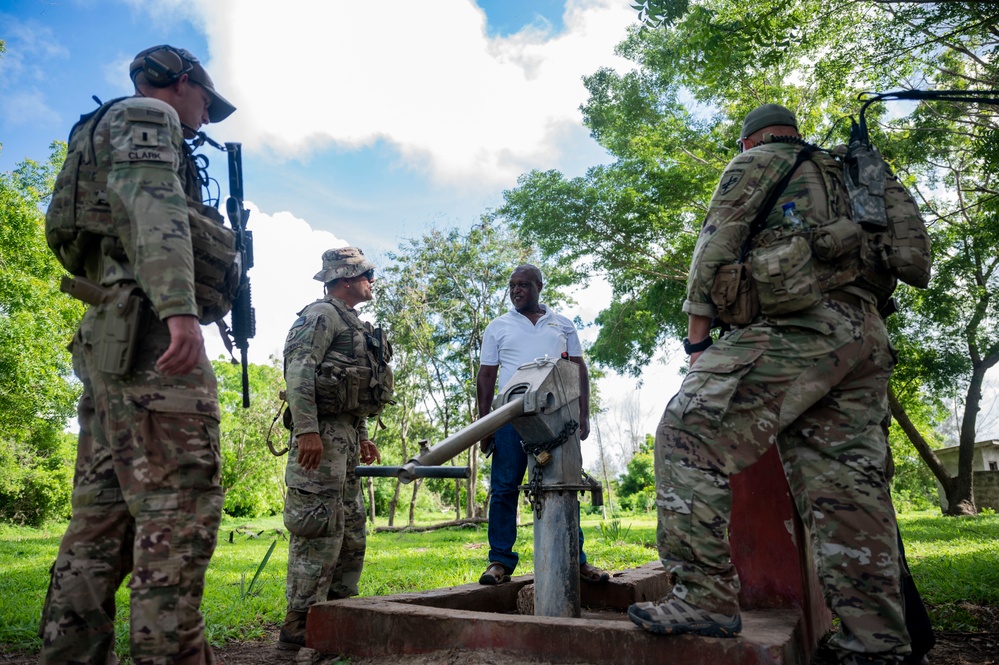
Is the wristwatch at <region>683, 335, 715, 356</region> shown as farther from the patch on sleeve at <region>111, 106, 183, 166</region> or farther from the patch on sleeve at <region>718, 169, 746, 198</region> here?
the patch on sleeve at <region>111, 106, 183, 166</region>

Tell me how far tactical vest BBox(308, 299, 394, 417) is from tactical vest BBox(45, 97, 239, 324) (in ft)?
4.19

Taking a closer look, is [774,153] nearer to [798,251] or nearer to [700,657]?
[798,251]

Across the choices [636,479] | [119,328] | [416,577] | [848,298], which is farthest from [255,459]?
[848,298]

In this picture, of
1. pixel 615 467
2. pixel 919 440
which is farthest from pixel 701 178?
pixel 615 467

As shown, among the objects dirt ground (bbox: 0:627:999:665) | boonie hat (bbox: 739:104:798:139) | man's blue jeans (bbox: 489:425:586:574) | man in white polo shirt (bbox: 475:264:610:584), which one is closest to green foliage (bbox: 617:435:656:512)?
man in white polo shirt (bbox: 475:264:610:584)

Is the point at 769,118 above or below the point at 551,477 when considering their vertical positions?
above

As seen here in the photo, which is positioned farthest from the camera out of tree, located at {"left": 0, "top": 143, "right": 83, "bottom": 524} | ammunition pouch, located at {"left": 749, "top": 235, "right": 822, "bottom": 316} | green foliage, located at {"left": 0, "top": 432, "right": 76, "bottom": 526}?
green foliage, located at {"left": 0, "top": 432, "right": 76, "bottom": 526}

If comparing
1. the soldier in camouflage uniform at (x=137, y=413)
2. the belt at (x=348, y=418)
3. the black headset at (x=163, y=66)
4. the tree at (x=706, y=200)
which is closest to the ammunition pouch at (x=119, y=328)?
the soldier in camouflage uniform at (x=137, y=413)

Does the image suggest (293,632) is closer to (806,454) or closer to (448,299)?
(806,454)

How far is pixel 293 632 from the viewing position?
345 cm

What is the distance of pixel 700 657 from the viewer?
7.30ft

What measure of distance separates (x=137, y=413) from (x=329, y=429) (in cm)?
174

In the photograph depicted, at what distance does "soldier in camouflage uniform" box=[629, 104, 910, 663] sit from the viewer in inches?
89.4

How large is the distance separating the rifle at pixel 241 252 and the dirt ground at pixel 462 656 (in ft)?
3.95
